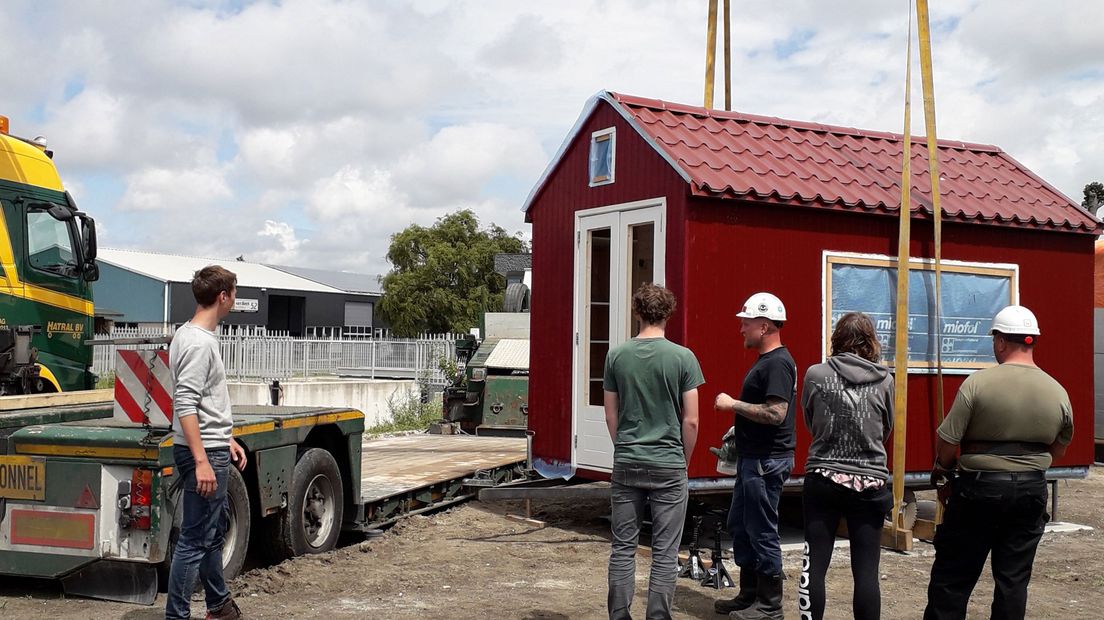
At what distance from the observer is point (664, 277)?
9.02 m

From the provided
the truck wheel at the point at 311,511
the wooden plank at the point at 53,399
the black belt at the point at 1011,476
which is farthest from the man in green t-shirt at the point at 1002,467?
the wooden plank at the point at 53,399

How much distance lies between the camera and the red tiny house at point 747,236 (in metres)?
8.94

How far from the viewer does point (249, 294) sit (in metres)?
49.4

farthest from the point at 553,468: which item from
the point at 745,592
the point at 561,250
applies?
the point at 745,592

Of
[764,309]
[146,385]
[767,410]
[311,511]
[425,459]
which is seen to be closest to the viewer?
[767,410]

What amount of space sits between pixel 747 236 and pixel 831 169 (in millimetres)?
1396

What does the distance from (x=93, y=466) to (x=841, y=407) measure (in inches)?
166

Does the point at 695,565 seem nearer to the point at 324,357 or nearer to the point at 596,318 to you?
the point at 596,318

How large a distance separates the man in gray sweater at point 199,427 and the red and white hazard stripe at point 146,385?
96cm

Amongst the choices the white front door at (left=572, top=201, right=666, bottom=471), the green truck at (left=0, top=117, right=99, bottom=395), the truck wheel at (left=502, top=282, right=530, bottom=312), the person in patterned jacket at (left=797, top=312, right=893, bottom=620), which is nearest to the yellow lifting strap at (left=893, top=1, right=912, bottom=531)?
the white front door at (left=572, top=201, right=666, bottom=471)

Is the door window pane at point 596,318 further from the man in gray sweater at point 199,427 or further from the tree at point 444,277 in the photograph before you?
the tree at point 444,277

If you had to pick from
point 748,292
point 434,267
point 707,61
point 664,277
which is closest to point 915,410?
point 748,292

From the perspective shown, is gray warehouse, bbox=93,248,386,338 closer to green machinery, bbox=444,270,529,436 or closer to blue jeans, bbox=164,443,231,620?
green machinery, bbox=444,270,529,436

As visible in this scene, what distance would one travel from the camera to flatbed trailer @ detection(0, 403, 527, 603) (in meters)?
6.41
